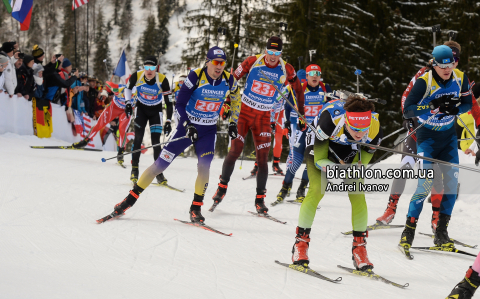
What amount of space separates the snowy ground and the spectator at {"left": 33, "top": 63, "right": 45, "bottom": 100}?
4.77m

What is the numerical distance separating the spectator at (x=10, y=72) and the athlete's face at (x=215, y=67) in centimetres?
763

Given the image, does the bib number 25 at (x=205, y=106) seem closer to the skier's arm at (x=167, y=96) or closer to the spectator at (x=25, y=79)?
the skier's arm at (x=167, y=96)

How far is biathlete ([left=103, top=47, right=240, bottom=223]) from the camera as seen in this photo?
5.69 meters

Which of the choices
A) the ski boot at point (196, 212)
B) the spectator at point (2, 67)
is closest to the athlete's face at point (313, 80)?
the ski boot at point (196, 212)

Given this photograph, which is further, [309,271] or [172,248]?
[172,248]

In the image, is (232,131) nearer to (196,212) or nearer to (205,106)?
(205,106)

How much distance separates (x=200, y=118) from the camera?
591 centimetres

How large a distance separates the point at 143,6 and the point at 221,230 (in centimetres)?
10346

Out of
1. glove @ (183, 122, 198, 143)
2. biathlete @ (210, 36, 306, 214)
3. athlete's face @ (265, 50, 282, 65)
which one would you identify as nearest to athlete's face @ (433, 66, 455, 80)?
biathlete @ (210, 36, 306, 214)

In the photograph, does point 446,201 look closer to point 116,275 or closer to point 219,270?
point 219,270

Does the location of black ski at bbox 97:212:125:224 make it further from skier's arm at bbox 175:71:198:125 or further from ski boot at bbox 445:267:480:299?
ski boot at bbox 445:267:480:299

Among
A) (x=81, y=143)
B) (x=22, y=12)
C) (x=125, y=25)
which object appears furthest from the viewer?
(x=125, y=25)

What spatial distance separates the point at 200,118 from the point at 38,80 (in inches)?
328

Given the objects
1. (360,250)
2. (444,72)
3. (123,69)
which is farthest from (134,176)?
(123,69)
